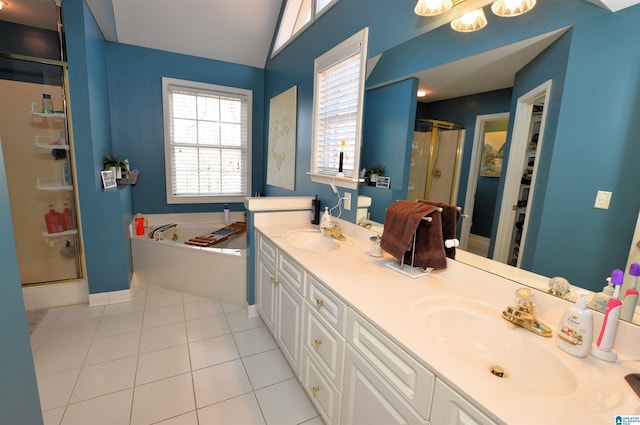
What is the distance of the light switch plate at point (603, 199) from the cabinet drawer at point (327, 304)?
3.01ft

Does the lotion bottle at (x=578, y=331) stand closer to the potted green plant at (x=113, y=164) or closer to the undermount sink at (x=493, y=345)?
the undermount sink at (x=493, y=345)

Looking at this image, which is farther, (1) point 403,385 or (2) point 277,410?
(2) point 277,410

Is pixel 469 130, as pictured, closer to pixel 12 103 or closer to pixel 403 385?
pixel 403 385

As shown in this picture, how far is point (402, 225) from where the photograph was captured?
1.39m

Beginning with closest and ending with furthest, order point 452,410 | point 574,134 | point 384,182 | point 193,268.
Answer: point 452,410 < point 574,134 < point 384,182 < point 193,268

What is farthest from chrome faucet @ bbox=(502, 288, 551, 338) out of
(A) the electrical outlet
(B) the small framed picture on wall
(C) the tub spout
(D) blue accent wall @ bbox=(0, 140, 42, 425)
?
(C) the tub spout

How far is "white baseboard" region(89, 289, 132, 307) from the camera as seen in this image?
2.54 m

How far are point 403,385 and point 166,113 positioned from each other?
365cm

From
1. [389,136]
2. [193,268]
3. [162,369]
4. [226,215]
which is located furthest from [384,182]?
[226,215]

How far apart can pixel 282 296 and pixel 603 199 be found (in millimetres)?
1563

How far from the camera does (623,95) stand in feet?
2.75

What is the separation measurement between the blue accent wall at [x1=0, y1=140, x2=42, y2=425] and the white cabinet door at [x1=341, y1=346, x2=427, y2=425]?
1.06 m

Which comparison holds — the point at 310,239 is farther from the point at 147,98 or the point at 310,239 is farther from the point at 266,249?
the point at 147,98

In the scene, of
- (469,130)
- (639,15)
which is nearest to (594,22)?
(639,15)
